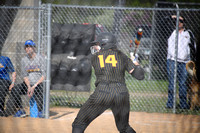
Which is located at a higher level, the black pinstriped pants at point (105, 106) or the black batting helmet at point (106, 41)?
the black batting helmet at point (106, 41)

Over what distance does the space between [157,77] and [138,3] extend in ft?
27.0

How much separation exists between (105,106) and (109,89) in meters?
0.21

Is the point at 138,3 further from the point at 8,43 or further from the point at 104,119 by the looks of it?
the point at 104,119

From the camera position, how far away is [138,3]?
19.4 meters

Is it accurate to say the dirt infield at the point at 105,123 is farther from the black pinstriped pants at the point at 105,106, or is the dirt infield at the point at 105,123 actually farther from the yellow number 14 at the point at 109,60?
the yellow number 14 at the point at 109,60

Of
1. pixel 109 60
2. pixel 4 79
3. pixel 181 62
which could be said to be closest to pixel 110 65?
pixel 109 60

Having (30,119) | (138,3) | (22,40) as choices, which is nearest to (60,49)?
(22,40)

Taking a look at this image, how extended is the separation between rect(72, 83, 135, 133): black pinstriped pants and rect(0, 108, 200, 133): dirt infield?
71.7 inches

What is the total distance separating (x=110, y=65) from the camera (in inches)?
155

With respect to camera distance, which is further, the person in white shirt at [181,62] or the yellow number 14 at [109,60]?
the person in white shirt at [181,62]

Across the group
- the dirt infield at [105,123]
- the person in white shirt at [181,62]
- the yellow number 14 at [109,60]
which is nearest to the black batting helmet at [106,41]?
the yellow number 14 at [109,60]

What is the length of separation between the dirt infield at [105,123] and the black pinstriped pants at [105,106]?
5.97ft

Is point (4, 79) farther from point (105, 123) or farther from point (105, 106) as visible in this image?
point (105, 106)

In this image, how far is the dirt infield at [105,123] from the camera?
5691 mm
